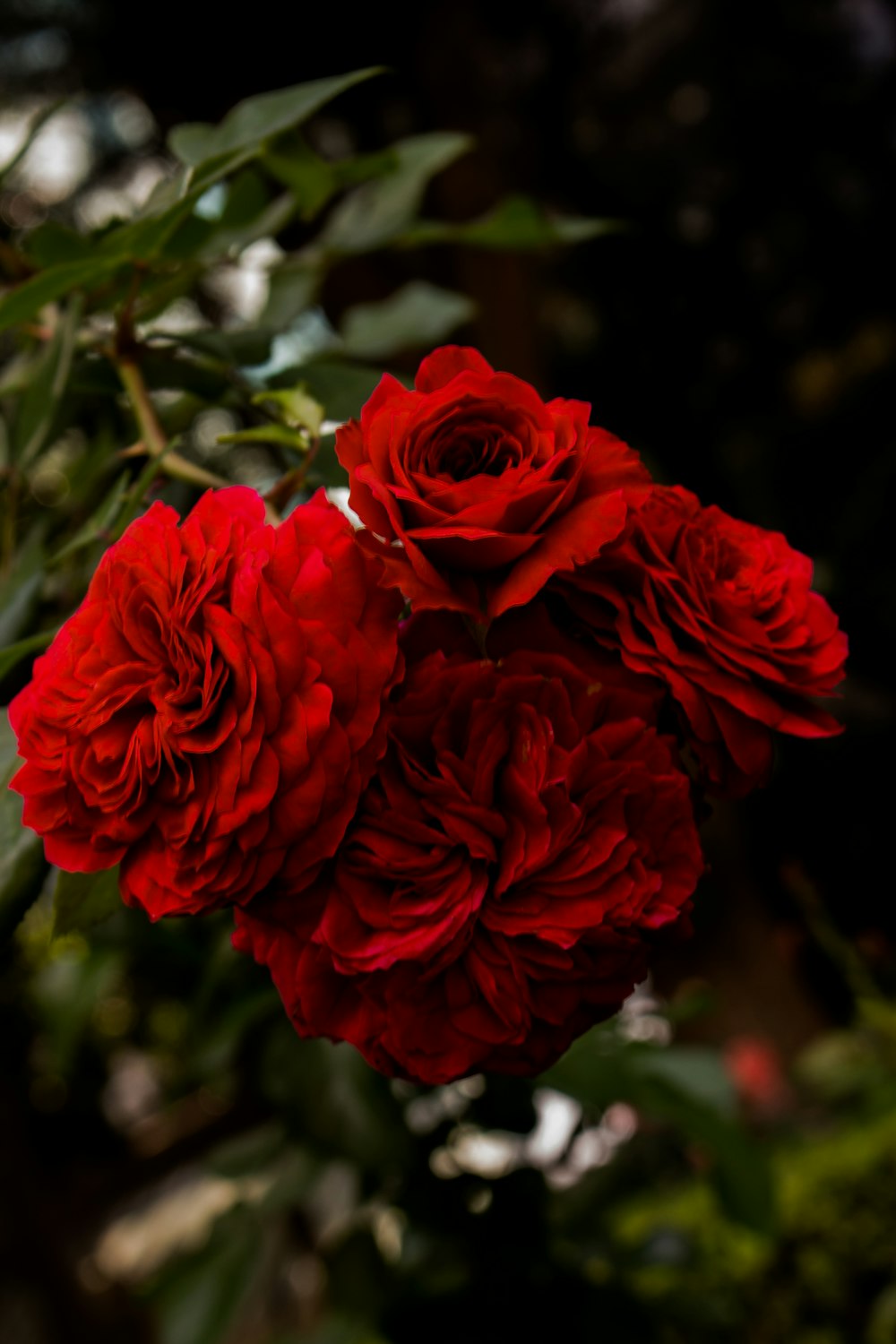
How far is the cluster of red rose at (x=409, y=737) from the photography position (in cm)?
36

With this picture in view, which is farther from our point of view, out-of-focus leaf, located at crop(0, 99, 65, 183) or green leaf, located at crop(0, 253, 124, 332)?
out-of-focus leaf, located at crop(0, 99, 65, 183)

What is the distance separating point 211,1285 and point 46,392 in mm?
849

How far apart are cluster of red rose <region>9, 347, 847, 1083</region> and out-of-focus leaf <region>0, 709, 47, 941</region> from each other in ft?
0.27

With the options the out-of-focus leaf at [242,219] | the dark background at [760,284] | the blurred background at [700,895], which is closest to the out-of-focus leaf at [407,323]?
the blurred background at [700,895]

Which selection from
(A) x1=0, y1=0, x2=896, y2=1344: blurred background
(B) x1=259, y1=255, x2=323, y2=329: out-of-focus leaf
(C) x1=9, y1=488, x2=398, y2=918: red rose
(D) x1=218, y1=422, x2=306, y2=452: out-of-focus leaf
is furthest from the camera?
(A) x1=0, y1=0, x2=896, y2=1344: blurred background

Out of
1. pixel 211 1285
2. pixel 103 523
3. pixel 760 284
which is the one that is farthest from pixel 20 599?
pixel 760 284

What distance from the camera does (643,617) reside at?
1.29ft

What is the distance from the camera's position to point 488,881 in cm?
37

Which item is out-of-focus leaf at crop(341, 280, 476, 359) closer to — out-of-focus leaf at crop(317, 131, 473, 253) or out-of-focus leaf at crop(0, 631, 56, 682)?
out-of-focus leaf at crop(317, 131, 473, 253)

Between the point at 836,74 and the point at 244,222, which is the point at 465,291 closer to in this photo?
the point at 244,222

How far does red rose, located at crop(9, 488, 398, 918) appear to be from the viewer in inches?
13.9

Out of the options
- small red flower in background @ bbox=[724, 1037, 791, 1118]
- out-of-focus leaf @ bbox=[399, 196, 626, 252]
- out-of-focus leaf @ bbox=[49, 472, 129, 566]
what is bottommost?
small red flower in background @ bbox=[724, 1037, 791, 1118]

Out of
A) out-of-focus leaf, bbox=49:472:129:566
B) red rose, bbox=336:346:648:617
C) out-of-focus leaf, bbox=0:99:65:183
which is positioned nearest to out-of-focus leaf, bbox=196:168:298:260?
out-of-focus leaf, bbox=0:99:65:183

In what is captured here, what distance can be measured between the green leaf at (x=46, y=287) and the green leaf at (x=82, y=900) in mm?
283
